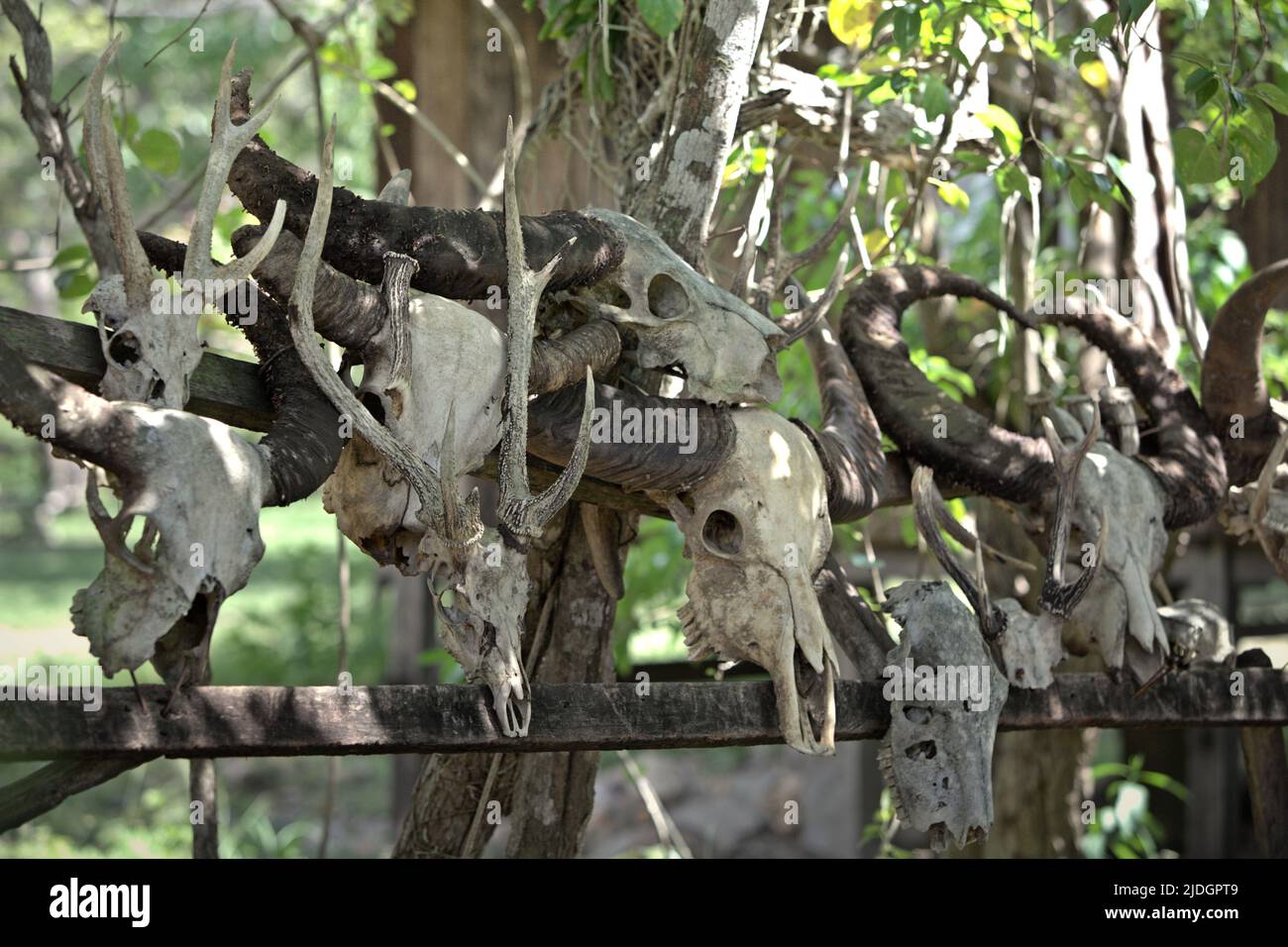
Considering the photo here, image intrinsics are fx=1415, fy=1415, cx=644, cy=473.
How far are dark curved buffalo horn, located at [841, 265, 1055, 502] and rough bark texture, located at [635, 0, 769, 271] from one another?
1.34 feet

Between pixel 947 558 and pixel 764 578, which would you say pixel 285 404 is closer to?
pixel 764 578

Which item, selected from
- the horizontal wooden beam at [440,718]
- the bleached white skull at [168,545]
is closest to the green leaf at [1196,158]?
the horizontal wooden beam at [440,718]

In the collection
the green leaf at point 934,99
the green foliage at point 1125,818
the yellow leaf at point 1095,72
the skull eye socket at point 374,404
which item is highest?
the yellow leaf at point 1095,72

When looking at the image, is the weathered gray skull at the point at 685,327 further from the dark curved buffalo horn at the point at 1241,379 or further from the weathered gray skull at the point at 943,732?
the dark curved buffalo horn at the point at 1241,379

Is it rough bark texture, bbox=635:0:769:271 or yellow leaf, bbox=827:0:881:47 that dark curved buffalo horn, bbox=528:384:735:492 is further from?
yellow leaf, bbox=827:0:881:47

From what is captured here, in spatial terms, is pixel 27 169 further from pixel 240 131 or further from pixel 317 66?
pixel 240 131

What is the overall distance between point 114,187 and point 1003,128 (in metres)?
1.88

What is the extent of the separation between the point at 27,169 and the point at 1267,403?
1270 cm

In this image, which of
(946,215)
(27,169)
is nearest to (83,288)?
(946,215)

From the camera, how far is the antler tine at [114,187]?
66.6 inches

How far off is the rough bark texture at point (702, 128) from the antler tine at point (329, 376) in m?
0.82

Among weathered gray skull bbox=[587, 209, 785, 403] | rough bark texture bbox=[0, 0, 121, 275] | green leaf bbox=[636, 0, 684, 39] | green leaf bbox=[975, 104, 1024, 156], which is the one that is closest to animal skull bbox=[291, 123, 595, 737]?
weathered gray skull bbox=[587, 209, 785, 403]

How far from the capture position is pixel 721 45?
249 cm
